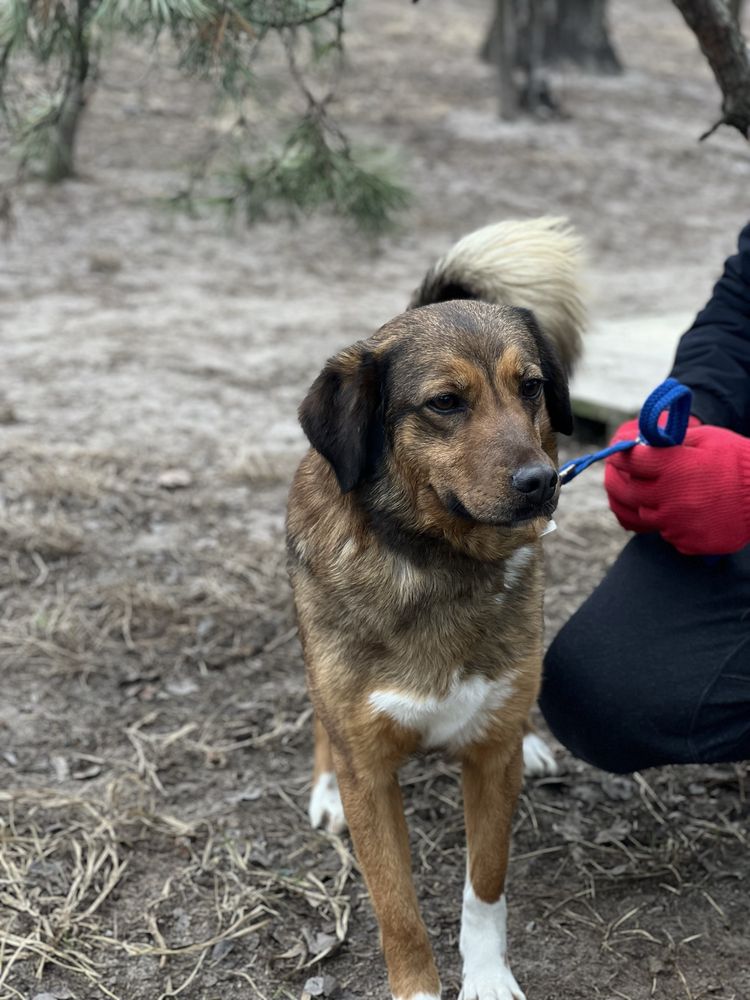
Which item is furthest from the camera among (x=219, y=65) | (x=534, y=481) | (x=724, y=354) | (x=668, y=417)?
(x=219, y=65)

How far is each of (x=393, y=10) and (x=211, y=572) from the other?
17.0 metres

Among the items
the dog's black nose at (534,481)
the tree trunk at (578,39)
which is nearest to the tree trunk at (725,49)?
the dog's black nose at (534,481)

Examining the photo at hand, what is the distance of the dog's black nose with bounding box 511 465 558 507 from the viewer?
2074 mm

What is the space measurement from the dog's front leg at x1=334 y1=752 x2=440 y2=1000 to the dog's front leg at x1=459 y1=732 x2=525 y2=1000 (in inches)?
5.2

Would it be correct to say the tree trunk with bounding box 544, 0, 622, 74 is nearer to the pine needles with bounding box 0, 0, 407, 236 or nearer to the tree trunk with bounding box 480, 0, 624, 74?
the tree trunk with bounding box 480, 0, 624, 74

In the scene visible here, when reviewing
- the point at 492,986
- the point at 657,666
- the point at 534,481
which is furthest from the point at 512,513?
the point at 492,986

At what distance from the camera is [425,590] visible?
2359 millimetres

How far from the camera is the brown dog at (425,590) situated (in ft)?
7.36

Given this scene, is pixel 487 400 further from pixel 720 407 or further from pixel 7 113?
pixel 7 113

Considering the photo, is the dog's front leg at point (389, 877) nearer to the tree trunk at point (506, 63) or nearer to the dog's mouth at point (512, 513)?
the dog's mouth at point (512, 513)

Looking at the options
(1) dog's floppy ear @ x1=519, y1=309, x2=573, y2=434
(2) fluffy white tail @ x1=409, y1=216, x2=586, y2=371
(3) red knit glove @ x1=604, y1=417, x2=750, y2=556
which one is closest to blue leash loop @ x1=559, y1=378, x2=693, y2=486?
(3) red knit glove @ x1=604, y1=417, x2=750, y2=556

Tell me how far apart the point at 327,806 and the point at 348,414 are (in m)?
1.24

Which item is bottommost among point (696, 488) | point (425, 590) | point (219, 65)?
point (425, 590)

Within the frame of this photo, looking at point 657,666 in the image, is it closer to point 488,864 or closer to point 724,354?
point 488,864
